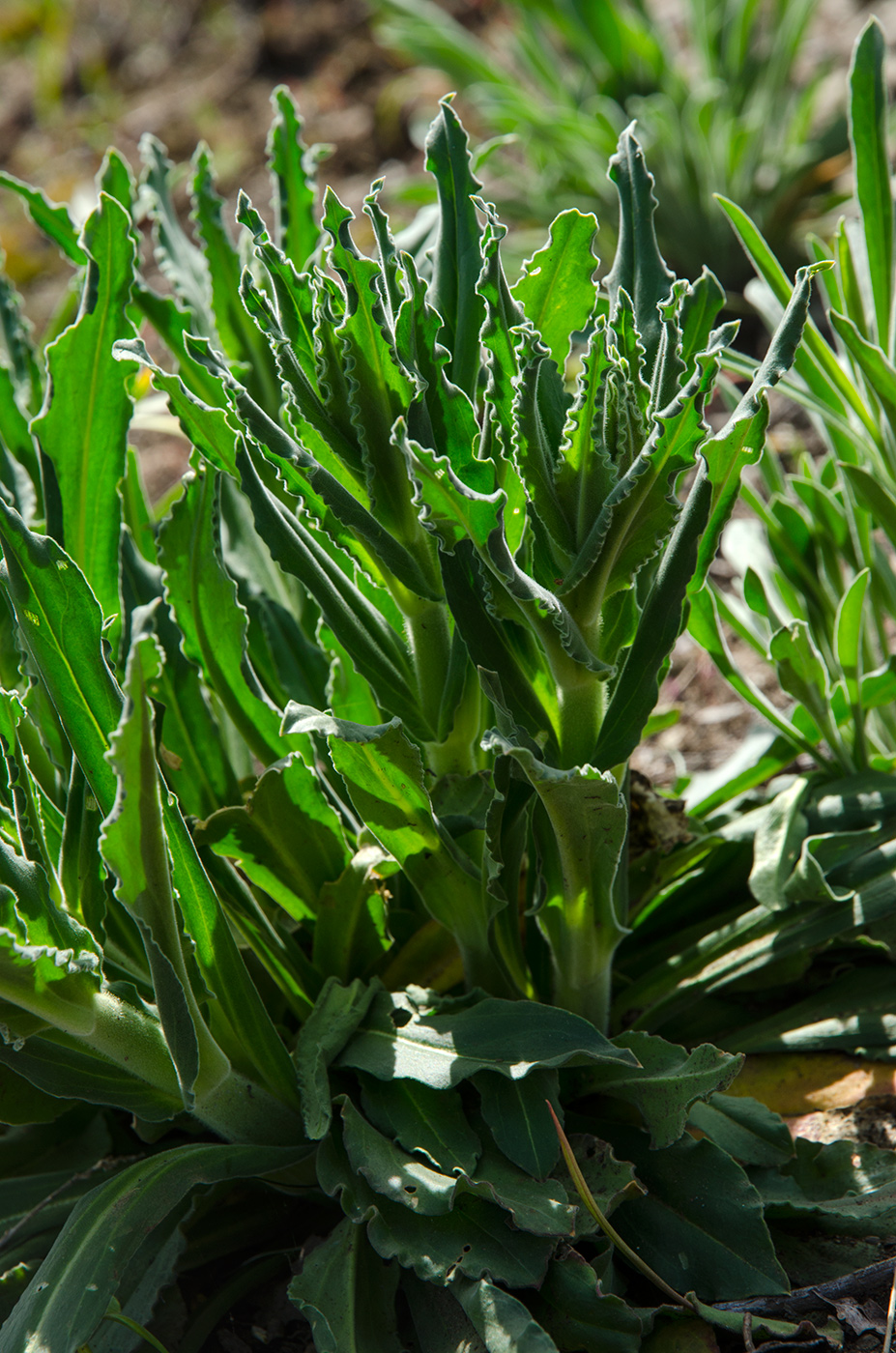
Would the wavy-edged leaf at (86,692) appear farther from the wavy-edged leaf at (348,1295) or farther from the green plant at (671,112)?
the green plant at (671,112)

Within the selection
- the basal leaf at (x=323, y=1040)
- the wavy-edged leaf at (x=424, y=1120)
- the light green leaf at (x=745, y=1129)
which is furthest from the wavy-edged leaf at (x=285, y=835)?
the light green leaf at (x=745, y=1129)

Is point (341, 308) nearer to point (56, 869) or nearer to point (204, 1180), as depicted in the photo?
point (56, 869)

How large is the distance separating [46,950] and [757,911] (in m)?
0.76

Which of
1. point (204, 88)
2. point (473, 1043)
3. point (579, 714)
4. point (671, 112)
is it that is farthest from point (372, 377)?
point (204, 88)

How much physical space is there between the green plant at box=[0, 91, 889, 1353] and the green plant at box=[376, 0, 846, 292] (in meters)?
1.70

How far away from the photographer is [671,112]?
2607mm

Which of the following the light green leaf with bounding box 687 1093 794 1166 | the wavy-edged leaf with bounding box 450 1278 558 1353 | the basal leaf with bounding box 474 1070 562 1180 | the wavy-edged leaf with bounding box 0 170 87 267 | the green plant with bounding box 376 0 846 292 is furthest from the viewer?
the green plant with bounding box 376 0 846 292

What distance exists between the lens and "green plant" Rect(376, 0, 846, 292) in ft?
8.62

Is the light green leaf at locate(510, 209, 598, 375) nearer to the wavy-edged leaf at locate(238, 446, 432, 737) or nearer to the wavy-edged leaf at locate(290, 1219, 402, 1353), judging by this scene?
the wavy-edged leaf at locate(238, 446, 432, 737)

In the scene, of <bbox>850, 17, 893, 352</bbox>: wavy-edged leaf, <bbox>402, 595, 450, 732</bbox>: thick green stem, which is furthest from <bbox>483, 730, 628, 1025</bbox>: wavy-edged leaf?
<bbox>850, 17, 893, 352</bbox>: wavy-edged leaf

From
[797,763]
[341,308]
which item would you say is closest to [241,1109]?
[341,308]

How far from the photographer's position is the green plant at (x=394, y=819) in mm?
889

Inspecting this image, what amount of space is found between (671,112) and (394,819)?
222cm

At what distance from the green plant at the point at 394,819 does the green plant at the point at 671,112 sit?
1.70 meters
